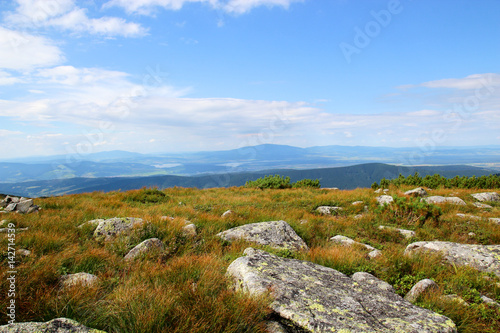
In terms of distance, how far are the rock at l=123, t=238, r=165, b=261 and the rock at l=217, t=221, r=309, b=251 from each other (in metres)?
1.84

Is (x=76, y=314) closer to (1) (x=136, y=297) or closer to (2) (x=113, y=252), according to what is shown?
(1) (x=136, y=297)

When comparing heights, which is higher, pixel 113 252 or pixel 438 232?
pixel 113 252

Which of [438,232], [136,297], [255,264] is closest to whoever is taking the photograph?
[136,297]

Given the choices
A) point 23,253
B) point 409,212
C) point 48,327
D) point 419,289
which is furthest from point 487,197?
point 23,253

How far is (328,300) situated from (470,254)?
517 centimetres

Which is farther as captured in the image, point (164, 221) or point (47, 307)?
point (164, 221)

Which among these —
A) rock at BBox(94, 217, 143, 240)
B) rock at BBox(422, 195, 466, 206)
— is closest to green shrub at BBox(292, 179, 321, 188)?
rock at BBox(422, 195, 466, 206)

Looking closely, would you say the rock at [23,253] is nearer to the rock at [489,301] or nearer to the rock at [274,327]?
the rock at [274,327]

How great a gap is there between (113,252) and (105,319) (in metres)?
3.01

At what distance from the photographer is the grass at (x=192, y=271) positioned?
110 inches

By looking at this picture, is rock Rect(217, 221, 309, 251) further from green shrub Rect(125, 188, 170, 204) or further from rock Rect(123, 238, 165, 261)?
green shrub Rect(125, 188, 170, 204)

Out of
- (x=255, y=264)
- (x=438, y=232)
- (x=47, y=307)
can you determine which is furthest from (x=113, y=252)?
(x=438, y=232)

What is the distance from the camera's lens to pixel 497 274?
550 cm

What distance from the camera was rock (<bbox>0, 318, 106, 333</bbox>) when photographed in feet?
7.16
